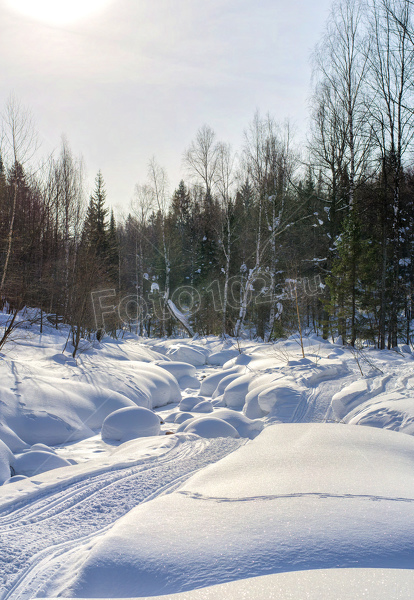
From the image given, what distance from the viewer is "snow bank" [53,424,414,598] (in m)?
1.53

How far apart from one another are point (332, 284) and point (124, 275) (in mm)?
19809

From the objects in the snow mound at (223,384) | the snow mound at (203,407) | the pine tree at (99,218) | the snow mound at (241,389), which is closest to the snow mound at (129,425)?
the snow mound at (203,407)

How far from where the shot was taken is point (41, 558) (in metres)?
2.01

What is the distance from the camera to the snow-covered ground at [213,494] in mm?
1526

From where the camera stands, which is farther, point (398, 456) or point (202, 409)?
point (202, 409)

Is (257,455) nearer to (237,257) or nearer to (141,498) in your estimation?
(141,498)

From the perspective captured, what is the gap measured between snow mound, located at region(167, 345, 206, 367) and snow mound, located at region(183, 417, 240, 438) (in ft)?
26.1

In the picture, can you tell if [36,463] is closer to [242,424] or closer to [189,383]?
[242,424]

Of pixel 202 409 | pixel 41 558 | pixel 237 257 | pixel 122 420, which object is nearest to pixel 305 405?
pixel 202 409

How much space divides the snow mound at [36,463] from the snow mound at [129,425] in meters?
1.30

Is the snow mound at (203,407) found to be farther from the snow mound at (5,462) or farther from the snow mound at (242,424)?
the snow mound at (5,462)

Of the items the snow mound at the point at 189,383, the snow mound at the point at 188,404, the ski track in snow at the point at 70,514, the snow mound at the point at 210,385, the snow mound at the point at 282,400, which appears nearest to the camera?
the ski track in snow at the point at 70,514

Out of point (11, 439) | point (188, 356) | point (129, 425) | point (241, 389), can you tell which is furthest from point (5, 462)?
point (188, 356)

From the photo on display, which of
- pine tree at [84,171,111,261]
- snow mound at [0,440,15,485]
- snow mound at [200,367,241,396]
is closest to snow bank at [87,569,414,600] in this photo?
snow mound at [0,440,15,485]
